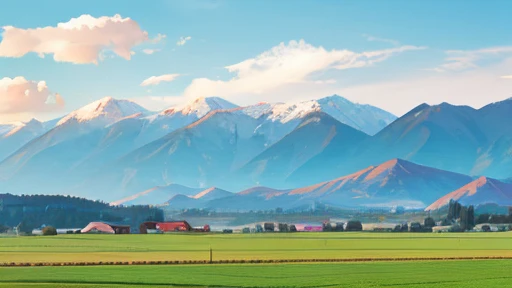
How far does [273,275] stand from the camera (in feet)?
282

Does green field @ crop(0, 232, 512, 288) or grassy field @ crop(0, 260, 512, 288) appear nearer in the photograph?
grassy field @ crop(0, 260, 512, 288)

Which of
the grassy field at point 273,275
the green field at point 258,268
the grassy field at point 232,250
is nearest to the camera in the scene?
the grassy field at point 273,275

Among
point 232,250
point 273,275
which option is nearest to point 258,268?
point 273,275

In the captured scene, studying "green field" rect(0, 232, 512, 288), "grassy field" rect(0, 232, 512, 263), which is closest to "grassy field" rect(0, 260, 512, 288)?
"green field" rect(0, 232, 512, 288)

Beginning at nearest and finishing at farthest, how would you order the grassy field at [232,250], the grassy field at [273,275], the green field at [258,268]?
1. the grassy field at [273,275]
2. the green field at [258,268]
3. the grassy field at [232,250]

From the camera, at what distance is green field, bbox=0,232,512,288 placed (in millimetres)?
80000

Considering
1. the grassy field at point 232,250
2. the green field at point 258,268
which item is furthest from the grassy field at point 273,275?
the grassy field at point 232,250

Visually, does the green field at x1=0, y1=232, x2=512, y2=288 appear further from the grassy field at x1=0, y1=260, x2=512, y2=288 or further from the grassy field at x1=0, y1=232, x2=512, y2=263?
the grassy field at x1=0, y1=232, x2=512, y2=263

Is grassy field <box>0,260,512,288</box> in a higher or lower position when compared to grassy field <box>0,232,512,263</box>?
lower

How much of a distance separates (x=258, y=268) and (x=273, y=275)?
8.30 metres

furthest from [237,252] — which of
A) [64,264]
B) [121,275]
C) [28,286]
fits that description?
[28,286]

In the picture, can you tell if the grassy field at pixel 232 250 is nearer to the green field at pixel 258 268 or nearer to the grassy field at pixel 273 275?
the green field at pixel 258 268

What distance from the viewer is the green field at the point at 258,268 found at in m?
80.0

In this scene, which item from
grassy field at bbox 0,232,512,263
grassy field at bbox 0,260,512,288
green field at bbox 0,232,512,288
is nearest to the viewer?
grassy field at bbox 0,260,512,288
